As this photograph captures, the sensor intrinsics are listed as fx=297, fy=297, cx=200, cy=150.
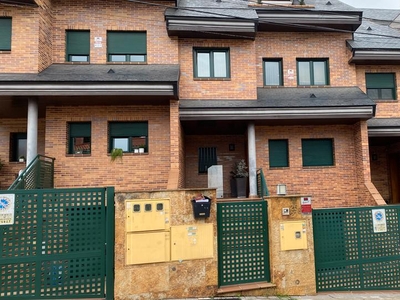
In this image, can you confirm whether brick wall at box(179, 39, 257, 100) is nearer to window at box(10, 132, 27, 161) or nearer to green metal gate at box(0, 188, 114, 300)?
window at box(10, 132, 27, 161)

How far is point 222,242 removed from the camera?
600 cm

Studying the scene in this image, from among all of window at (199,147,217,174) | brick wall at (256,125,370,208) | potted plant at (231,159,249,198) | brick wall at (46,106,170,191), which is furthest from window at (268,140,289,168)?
brick wall at (46,106,170,191)

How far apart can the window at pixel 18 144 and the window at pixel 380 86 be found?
13600mm

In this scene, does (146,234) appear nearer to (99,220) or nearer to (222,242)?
(99,220)

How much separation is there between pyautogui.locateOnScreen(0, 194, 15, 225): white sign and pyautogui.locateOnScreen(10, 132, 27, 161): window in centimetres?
605

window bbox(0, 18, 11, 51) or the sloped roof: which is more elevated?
window bbox(0, 18, 11, 51)

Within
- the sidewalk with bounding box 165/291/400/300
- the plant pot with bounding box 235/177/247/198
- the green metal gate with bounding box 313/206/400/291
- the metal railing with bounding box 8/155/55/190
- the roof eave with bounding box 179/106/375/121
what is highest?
the roof eave with bounding box 179/106/375/121

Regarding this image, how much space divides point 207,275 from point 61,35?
948cm

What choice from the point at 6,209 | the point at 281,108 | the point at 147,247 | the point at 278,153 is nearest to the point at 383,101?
the point at 278,153

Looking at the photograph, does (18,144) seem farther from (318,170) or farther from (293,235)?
(318,170)

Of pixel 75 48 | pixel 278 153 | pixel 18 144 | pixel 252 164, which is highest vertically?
pixel 75 48

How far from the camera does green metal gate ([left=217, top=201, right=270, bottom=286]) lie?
5.94 metres

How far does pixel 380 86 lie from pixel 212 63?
7.10 m

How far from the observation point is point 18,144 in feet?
35.4
